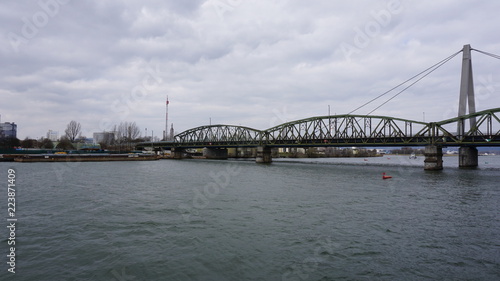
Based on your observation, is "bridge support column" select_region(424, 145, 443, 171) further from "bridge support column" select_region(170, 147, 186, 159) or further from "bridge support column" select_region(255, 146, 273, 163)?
"bridge support column" select_region(170, 147, 186, 159)

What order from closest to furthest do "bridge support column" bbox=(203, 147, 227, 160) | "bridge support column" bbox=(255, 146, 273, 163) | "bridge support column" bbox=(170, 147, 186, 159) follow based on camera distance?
"bridge support column" bbox=(255, 146, 273, 163) < "bridge support column" bbox=(170, 147, 186, 159) < "bridge support column" bbox=(203, 147, 227, 160)

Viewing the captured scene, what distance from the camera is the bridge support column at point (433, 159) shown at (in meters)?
70.3

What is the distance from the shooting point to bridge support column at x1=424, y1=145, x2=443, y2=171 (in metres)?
70.3

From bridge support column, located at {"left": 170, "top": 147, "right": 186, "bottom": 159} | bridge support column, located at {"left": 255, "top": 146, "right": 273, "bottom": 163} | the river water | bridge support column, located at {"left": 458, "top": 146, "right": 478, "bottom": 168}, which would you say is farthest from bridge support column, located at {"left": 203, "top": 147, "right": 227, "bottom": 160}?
the river water

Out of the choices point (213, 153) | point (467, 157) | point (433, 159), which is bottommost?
point (213, 153)

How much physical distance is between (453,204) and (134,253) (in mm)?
28283

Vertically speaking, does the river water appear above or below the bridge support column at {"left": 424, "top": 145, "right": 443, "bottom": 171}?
below

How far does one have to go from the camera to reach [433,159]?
71.5 meters

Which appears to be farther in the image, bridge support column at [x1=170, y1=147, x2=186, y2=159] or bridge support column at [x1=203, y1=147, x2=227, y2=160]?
bridge support column at [x1=203, y1=147, x2=227, y2=160]

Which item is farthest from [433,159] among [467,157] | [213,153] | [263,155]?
[213,153]

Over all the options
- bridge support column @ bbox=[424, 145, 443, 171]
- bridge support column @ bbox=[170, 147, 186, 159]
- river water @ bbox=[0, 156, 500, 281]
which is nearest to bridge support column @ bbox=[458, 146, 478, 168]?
bridge support column @ bbox=[424, 145, 443, 171]

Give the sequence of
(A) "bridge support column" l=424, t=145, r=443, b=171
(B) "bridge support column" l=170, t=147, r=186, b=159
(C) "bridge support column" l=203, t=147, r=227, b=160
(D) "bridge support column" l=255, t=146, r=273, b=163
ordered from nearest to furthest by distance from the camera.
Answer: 1. (A) "bridge support column" l=424, t=145, r=443, b=171
2. (D) "bridge support column" l=255, t=146, r=273, b=163
3. (B) "bridge support column" l=170, t=147, r=186, b=159
4. (C) "bridge support column" l=203, t=147, r=227, b=160

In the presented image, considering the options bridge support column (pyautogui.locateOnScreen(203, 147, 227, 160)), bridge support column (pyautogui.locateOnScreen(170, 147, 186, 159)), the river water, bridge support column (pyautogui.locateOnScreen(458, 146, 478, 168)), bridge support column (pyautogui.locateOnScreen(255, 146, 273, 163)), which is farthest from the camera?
bridge support column (pyautogui.locateOnScreen(203, 147, 227, 160))

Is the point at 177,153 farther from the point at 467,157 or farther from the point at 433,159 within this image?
the point at 467,157
